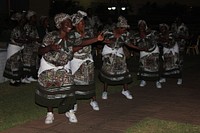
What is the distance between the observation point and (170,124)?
7.23m

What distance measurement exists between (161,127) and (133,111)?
1.24 metres

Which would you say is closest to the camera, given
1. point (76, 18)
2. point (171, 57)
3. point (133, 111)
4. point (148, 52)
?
point (76, 18)

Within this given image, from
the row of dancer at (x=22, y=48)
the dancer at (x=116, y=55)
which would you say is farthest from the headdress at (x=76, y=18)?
the row of dancer at (x=22, y=48)

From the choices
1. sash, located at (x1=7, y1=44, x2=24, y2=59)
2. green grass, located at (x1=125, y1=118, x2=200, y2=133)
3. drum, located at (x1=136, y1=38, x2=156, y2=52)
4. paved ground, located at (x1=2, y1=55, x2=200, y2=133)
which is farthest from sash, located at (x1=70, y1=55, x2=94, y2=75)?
sash, located at (x1=7, y1=44, x2=24, y2=59)

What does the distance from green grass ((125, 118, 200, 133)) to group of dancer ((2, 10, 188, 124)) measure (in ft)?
3.48

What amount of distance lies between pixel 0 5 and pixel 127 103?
1812 cm

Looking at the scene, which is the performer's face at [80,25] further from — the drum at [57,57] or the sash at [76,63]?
the drum at [57,57]

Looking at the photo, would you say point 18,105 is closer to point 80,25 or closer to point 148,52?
point 80,25

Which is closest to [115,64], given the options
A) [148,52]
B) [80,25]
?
[148,52]

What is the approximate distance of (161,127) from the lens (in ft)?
23.2

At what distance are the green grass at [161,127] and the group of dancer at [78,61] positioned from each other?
106cm

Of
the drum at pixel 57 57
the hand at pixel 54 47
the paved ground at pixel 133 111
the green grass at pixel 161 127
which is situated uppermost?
the hand at pixel 54 47

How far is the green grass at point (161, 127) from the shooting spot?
6883mm

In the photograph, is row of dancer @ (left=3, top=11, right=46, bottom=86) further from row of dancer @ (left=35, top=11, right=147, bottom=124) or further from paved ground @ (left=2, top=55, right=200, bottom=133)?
row of dancer @ (left=35, top=11, right=147, bottom=124)
